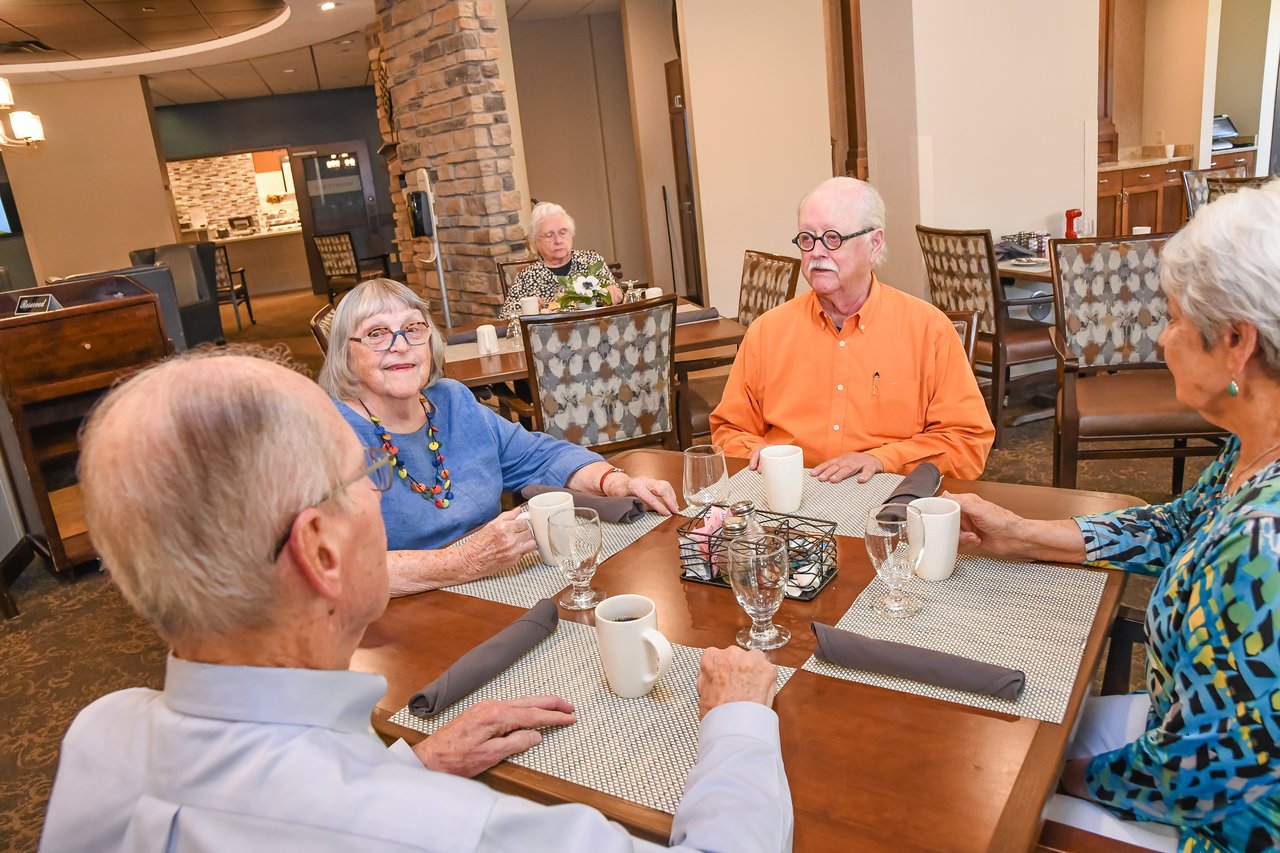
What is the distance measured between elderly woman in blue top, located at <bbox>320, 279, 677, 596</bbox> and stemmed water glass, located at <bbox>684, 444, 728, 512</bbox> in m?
0.09

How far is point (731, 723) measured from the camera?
97 centimetres

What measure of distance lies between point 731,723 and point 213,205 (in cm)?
1688

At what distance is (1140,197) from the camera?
299 inches

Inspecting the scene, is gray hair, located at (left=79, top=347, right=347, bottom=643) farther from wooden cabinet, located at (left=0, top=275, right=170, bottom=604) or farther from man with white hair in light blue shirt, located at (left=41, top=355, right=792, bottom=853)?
wooden cabinet, located at (left=0, top=275, right=170, bottom=604)

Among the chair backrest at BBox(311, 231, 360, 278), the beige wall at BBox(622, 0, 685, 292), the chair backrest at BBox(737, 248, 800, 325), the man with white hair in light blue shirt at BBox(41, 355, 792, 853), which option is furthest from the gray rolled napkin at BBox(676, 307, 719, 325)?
the chair backrest at BBox(311, 231, 360, 278)

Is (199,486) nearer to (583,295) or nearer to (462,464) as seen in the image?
(462,464)

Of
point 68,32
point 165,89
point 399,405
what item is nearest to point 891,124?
point 399,405

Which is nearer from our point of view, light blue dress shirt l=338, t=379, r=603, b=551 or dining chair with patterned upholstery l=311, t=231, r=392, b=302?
light blue dress shirt l=338, t=379, r=603, b=551

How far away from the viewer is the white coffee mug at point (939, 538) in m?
1.34

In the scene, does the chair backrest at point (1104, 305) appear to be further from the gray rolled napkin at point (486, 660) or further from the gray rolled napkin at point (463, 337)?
the gray rolled napkin at point (486, 660)

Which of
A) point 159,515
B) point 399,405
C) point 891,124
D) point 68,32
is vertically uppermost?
point 68,32

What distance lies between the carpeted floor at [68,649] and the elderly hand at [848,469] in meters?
1.20

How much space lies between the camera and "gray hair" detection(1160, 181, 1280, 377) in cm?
112

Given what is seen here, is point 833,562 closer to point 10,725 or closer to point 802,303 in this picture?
point 802,303
